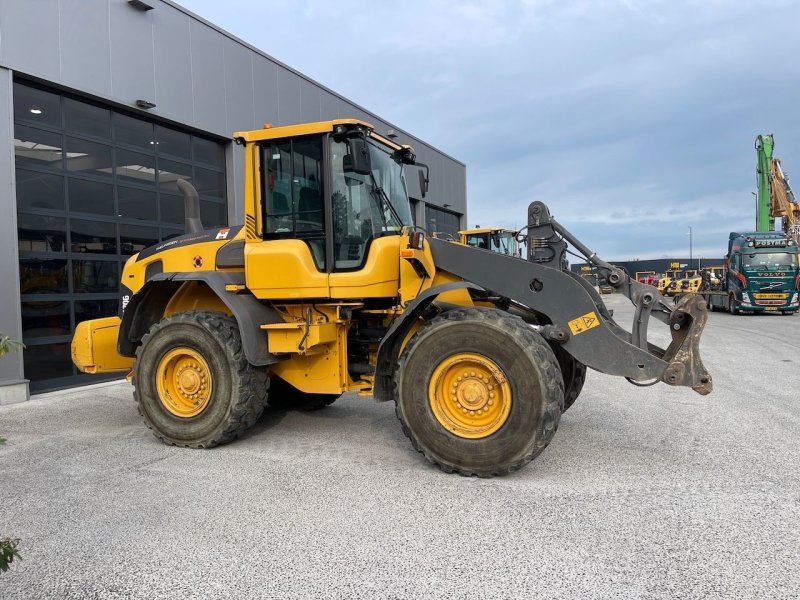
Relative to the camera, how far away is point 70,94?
26.7 ft

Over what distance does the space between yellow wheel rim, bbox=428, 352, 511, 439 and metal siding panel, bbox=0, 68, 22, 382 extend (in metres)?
6.12

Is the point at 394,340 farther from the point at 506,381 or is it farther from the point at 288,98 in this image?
the point at 288,98

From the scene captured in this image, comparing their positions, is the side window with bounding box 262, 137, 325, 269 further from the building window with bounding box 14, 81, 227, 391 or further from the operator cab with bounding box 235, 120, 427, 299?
the building window with bounding box 14, 81, 227, 391

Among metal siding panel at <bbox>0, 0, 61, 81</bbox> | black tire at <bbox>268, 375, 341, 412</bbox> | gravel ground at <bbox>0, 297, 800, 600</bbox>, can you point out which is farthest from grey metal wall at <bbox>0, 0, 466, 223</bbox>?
gravel ground at <bbox>0, 297, 800, 600</bbox>

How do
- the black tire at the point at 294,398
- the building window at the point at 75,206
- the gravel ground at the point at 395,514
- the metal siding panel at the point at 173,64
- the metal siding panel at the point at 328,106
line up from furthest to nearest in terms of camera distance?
1. the metal siding panel at the point at 328,106
2. the metal siding panel at the point at 173,64
3. the building window at the point at 75,206
4. the black tire at the point at 294,398
5. the gravel ground at the point at 395,514

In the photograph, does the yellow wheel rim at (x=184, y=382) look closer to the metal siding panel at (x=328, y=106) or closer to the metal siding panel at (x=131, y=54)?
the metal siding panel at (x=131, y=54)

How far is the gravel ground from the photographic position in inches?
108

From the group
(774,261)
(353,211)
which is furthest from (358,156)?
(774,261)

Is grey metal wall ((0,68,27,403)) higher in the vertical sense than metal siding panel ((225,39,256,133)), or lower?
lower

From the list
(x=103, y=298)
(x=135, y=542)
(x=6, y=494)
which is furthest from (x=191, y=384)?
(x=103, y=298)

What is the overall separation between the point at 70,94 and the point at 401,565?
8.47 m

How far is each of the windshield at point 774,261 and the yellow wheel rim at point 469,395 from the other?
20.0 metres

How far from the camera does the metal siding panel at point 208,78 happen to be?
9.80 metres

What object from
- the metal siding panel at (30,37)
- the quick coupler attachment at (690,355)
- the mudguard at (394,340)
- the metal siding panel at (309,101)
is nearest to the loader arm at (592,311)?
the quick coupler attachment at (690,355)
